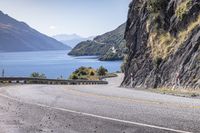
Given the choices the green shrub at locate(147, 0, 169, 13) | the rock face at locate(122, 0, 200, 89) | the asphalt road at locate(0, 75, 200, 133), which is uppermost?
the green shrub at locate(147, 0, 169, 13)

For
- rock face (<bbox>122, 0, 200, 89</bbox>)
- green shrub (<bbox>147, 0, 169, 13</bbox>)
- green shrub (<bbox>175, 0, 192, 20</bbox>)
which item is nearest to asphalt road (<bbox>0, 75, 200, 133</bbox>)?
rock face (<bbox>122, 0, 200, 89</bbox>)

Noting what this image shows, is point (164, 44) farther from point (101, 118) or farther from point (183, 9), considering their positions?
point (101, 118)

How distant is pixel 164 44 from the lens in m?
38.4

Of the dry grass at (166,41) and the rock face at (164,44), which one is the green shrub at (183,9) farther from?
the dry grass at (166,41)

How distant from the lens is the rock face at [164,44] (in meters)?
30.5

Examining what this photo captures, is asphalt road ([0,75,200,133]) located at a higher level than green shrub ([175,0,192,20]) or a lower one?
lower

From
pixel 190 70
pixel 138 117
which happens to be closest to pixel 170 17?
pixel 190 70

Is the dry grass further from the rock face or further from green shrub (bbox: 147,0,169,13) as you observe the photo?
green shrub (bbox: 147,0,169,13)

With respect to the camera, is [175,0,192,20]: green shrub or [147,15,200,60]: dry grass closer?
[147,15,200,60]: dry grass

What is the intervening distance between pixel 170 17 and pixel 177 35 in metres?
4.55

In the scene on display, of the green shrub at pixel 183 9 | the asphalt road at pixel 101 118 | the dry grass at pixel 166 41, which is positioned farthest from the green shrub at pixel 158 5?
the asphalt road at pixel 101 118

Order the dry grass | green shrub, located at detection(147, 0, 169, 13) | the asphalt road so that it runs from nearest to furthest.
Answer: the asphalt road < the dry grass < green shrub, located at detection(147, 0, 169, 13)

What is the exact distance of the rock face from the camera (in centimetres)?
3053

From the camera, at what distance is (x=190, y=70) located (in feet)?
95.9
